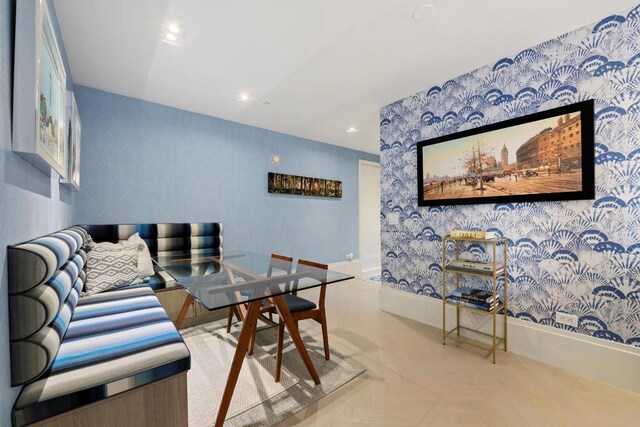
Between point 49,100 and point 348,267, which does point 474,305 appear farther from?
point 49,100

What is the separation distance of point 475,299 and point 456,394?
78 centimetres

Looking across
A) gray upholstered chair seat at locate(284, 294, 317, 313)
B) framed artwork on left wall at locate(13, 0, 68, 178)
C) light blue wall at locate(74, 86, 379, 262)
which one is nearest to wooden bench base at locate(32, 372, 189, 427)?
gray upholstered chair seat at locate(284, 294, 317, 313)

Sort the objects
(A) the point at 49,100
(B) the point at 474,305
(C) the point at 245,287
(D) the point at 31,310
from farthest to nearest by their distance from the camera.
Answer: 1. (B) the point at 474,305
2. (C) the point at 245,287
3. (A) the point at 49,100
4. (D) the point at 31,310

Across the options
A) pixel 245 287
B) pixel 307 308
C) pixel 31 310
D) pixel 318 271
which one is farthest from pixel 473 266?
pixel 31 310

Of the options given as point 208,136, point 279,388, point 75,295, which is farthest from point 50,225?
point 208,136

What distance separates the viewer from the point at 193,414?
152cm

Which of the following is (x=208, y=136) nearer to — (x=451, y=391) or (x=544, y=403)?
(x=451, y=391)

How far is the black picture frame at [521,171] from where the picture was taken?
1896 mm

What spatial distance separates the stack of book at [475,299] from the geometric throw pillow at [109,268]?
2.70 meters

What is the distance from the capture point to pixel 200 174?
340 centimetres

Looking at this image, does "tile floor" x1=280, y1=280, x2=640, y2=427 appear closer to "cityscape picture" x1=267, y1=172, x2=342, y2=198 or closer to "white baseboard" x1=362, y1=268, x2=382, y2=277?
"cityscape picture" x1=267, y1=172, x2=342, y2=198

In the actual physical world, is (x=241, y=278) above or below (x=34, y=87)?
below

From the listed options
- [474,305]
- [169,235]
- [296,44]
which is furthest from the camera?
[169,235]

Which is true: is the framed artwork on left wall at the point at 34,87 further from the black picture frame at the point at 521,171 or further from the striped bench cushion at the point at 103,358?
the black picture frame at the point at 521,171
